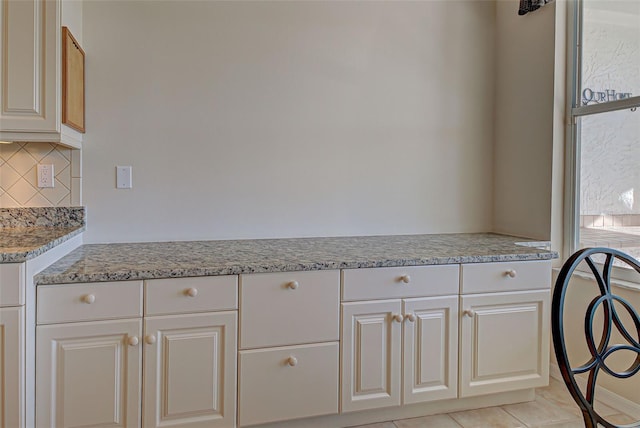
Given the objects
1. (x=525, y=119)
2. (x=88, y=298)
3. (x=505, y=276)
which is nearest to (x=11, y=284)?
(x=88, y=298)

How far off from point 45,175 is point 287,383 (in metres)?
1.56

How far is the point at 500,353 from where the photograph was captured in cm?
224

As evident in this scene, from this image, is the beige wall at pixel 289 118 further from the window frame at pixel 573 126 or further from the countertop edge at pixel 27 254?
the countertop edge at pixel 27 254

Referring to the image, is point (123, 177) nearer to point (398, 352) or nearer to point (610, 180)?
point (398, 352)

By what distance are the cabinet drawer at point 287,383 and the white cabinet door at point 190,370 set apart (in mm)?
64

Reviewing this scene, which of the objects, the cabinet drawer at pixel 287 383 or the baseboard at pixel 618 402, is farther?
the baseboard at pixel 618 402

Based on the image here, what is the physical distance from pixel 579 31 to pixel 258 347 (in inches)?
96.1

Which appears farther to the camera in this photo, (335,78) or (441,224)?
(441,224)

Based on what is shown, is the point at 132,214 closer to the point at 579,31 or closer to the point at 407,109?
the point at 407,109

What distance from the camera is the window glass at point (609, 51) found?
2.25 meters

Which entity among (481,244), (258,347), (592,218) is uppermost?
(592,218)

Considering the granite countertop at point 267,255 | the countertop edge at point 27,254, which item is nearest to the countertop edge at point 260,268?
the granite countertop at point 267,255

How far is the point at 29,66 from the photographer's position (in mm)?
1879

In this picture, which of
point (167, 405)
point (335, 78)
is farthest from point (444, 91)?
point (167, 405)
